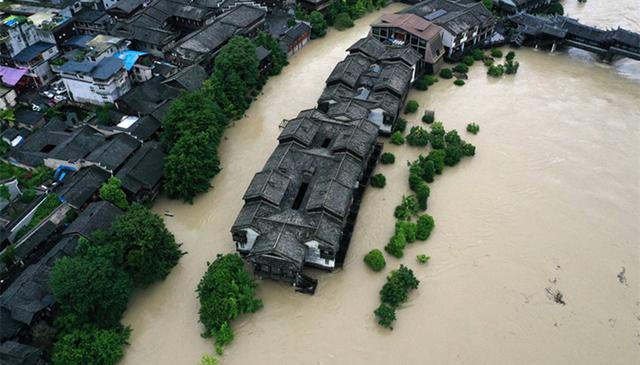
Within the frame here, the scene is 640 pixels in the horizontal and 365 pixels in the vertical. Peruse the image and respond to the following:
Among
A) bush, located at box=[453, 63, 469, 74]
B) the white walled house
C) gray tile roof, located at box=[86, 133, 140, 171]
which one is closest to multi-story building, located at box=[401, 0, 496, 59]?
bush, located at box=[453, 63, 469, 74]

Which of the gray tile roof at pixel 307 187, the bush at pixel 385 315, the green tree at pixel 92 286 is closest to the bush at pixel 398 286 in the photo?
the bush at pixel 385 315

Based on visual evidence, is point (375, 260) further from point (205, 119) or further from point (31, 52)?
point (31, 52)

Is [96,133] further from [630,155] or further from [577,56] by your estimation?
[577,56]

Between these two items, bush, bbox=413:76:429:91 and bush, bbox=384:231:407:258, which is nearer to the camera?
bush, bbox=384:231:407:258

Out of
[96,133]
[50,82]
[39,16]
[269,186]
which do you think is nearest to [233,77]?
[96,133]

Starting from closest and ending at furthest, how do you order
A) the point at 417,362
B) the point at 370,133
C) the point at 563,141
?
the point at 417,362
the point at 370,133
the point at 563,141

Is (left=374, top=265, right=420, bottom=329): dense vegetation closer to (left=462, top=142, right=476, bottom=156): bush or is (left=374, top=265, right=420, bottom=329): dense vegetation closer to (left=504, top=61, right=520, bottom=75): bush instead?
(left=462, top=142, right=476, bottom=156): bush
